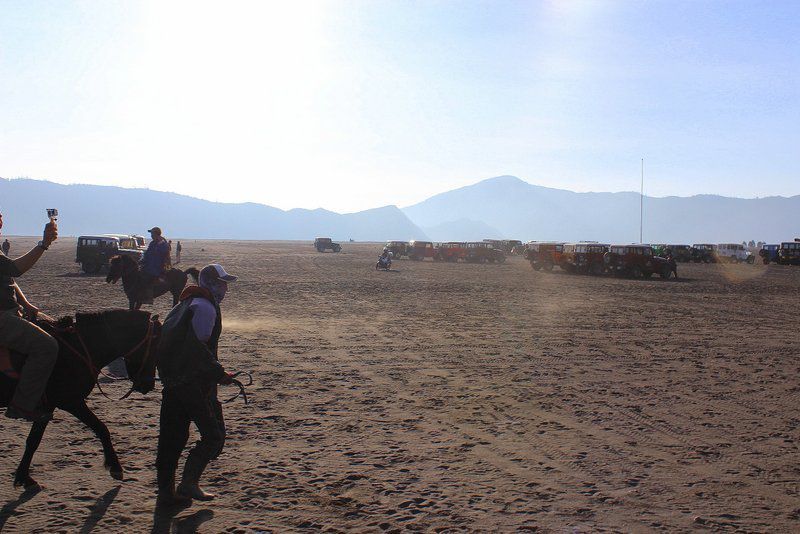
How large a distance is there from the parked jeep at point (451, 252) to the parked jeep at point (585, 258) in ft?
49.1

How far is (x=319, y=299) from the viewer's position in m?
19.4

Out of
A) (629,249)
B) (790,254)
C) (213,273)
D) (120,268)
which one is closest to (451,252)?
(629,249)

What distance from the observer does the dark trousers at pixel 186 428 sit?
4.52m

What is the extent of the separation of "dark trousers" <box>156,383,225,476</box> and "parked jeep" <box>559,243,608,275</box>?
3176 cm

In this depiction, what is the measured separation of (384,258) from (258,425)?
31345 millimetres

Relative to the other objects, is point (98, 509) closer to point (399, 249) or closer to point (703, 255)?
point (399, 249)

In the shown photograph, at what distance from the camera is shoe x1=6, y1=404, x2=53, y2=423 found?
4625mm

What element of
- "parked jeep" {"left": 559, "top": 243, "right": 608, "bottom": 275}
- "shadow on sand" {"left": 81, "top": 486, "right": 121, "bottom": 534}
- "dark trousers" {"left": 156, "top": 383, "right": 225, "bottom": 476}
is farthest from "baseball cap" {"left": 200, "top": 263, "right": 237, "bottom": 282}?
"parked jeep" {"left": 559, "top": 243, "right": 608, "bottom": 275}

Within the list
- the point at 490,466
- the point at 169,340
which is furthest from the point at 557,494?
the point at 169,340

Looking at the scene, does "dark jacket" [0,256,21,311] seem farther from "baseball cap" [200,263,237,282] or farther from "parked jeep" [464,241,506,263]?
"parked jeep" [464,241,506,263]

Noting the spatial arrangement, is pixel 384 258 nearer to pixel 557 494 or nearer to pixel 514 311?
pixel 514 311

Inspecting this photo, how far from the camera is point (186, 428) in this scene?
4.62 metres

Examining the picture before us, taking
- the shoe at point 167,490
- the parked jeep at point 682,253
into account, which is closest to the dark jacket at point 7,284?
the shoe at point 167,490

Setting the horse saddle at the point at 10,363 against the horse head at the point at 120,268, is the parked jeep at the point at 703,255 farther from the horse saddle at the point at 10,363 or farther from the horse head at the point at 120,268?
the horse saddle at the point at 10,363
